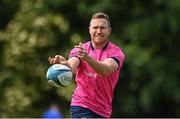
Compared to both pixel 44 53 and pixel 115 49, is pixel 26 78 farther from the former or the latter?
pixel 115 49

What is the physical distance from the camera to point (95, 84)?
9.67 metres

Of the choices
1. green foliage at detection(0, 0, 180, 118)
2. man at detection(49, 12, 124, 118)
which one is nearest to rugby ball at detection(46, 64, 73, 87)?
man at detection(49, 12, 124, 118)

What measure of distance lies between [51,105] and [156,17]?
4070 millimetres

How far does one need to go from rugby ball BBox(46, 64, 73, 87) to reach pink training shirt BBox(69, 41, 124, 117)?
23.3 inches

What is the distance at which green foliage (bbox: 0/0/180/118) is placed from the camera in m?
23.4

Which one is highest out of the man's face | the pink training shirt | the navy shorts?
the man's face

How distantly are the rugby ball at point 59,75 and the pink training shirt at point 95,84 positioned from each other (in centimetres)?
59

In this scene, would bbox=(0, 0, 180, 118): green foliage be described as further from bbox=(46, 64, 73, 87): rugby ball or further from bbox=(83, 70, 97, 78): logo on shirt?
bbox=(46, 64, 73, 87): rugby ball

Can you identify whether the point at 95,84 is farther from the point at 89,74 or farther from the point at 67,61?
the point at 67,61


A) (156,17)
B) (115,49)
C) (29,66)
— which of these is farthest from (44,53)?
(115,49)

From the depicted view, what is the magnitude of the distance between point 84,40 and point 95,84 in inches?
543

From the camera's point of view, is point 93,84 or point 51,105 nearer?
point 93,84

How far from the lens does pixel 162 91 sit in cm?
2372

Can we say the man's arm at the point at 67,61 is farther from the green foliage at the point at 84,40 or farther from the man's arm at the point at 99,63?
the green foliage at the point at 84,40
